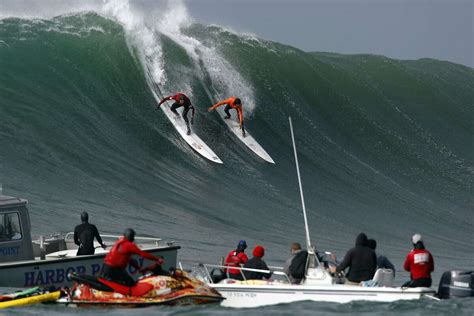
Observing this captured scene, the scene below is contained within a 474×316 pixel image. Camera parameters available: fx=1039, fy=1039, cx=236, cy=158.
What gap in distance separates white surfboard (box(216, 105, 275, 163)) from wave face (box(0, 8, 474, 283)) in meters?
0.30

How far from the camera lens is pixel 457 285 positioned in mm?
12844

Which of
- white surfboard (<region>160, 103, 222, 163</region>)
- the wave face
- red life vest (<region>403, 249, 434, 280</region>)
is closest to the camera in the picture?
red life vest (<region>403, 249, 434, 280</region>)

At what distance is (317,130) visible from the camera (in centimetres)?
3044

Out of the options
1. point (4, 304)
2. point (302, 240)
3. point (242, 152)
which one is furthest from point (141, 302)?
point (242, 152)

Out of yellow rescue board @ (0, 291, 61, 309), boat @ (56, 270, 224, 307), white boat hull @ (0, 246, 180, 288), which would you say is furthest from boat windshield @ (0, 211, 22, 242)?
boat @ (56, 270, 224, 307)

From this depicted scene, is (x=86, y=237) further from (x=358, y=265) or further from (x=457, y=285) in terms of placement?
(x=457, y=285)

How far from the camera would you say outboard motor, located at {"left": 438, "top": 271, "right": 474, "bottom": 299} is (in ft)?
42.1

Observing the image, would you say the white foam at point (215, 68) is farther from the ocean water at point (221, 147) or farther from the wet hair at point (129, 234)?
the wet hair at point (129, 234)

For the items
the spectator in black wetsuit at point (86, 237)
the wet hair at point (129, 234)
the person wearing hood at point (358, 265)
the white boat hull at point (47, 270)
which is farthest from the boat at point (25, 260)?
the person wearing hood at point (358, 265)

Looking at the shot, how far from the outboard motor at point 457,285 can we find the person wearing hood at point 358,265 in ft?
3.13

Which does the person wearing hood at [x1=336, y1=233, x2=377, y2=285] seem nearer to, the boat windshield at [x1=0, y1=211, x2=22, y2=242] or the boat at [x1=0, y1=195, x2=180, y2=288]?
the boat at [x1=0, y1=195, x2=180, y2=288]

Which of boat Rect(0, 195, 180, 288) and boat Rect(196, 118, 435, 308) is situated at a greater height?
boat Rect(0, 195, 180, 288)

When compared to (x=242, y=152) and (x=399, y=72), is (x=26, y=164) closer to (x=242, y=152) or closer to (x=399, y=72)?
(x=242, y=152)

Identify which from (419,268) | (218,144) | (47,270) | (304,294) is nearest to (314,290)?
(304,294)
